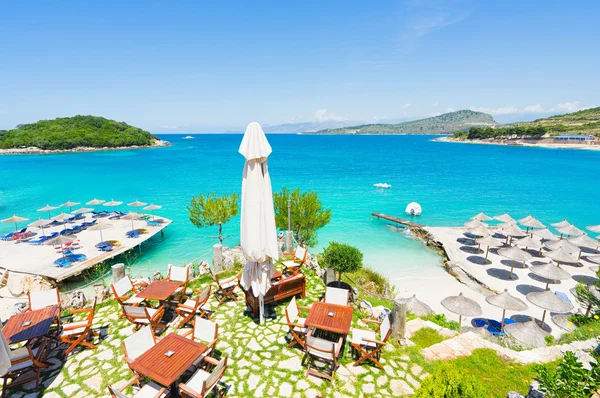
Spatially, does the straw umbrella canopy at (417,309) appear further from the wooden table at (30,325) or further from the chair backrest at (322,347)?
the wooden table at (30,325)

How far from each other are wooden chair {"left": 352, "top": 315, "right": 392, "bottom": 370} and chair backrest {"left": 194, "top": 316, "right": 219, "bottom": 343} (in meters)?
2.91

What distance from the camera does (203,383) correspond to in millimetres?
4449

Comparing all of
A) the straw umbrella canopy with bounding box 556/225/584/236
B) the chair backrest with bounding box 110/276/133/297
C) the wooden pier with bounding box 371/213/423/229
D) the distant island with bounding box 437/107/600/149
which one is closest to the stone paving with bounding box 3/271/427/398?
the chair backrest with bounding box 110/276/133/297

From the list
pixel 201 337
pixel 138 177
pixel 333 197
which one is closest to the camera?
pixel 201 337

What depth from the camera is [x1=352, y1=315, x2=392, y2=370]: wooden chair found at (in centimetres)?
577

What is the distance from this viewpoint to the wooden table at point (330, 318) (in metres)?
5.85

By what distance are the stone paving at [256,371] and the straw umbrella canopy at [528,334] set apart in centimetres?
586

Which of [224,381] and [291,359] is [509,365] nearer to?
[291,359]

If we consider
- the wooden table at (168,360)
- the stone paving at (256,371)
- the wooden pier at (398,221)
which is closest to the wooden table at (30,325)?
the stone paving at (256,371)

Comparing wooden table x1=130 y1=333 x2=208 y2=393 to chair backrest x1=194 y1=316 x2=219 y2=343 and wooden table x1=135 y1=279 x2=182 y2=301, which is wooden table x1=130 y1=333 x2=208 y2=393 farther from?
wooden table x1=135 y1=279 x2=182 y2=301

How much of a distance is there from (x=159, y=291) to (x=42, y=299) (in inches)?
107

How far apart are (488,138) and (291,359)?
520 ft

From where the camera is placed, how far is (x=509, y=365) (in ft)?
20.1

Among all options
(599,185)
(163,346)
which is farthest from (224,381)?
(599,185)
